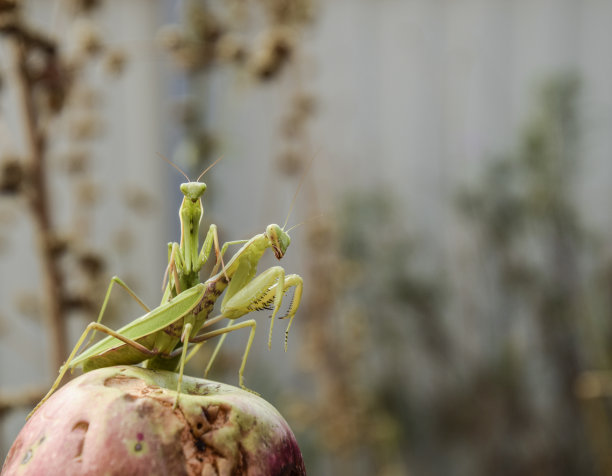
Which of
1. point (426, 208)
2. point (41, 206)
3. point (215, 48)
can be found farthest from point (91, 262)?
point (426, 208)

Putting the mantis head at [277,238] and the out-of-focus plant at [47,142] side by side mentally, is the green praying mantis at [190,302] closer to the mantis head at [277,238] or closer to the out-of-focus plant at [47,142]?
the mantis head at [277,238]

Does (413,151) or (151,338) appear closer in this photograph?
(151,338)

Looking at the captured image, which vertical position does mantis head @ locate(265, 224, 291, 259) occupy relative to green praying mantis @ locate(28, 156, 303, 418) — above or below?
above

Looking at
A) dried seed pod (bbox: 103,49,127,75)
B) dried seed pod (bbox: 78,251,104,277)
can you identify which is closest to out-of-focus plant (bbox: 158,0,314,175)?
dried seed pod (bbox: 103,49,127,75)

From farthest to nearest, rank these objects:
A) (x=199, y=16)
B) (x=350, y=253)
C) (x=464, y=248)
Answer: (x=464, y=248)
(x=350, y=253)
(x=199, y=16)

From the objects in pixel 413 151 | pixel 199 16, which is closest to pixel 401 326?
pixel 413 151

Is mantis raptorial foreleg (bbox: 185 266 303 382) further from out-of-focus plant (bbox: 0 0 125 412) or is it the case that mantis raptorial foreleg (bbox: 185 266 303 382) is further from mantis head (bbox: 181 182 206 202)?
out-of-focus plant (bbox: 0 0 125 412)

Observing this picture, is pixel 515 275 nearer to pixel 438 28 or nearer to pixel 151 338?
pixel 438 28

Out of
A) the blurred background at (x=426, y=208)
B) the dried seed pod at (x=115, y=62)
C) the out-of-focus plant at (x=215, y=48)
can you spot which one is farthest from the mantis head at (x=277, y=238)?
the blurred background at (x=426, y=208)
